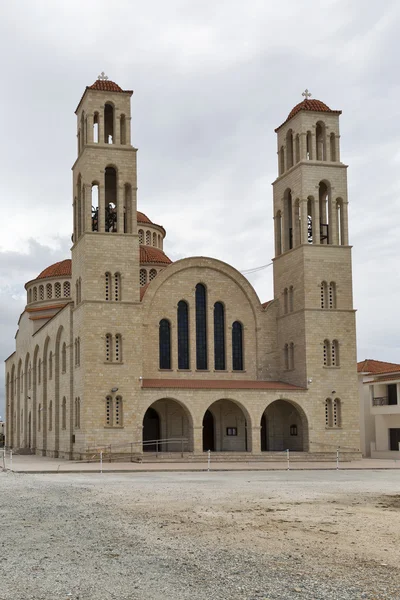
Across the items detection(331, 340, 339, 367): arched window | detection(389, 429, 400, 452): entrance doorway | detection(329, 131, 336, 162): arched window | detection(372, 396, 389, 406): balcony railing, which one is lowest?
detection(389, 429, 400, 452): entrance doorway

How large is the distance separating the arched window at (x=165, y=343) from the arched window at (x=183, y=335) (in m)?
0.66

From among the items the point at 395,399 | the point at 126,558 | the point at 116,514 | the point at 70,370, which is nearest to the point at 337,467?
the point at 395,399

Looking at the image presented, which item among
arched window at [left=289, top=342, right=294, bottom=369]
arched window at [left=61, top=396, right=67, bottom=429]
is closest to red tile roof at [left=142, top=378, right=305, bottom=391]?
arched window at [left=289, top=342, right=294, bottom=369]

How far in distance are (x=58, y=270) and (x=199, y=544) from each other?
49.2m

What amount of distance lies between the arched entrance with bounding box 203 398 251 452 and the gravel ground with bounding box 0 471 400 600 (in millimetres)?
23478

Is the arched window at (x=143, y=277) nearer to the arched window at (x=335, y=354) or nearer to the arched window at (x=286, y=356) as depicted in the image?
the arched window at (x=286, y=356)

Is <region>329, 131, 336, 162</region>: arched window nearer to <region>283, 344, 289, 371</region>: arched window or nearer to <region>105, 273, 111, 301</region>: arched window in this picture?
<region>283, 344, 289, 371</region>: arched window

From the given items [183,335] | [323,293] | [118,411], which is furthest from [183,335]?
[323,293]

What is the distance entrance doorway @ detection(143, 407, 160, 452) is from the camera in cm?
4562

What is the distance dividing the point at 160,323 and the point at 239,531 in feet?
105

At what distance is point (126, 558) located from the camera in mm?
11656

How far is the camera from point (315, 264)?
149 ft

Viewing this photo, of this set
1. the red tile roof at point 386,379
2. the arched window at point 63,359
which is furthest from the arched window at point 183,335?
the red tile roof at point 386,379

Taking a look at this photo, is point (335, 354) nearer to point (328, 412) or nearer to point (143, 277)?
point (328, 412)
